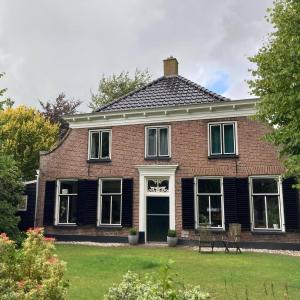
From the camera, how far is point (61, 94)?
30625 mm

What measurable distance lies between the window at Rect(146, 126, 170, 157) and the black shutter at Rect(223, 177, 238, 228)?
3323 mm

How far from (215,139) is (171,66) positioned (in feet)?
20.1

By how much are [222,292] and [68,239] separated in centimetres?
1219

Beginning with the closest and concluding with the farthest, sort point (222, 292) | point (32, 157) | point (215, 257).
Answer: point (222, 292) → point (215, 257) → point (32, 157)

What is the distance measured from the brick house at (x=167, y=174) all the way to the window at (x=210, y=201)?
0.15ft

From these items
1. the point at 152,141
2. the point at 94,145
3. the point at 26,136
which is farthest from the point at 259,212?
the point at 26,136

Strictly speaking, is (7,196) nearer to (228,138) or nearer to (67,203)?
(67,203)

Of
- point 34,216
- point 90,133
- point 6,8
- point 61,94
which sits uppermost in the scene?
point 61,94

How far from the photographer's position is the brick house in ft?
50.9

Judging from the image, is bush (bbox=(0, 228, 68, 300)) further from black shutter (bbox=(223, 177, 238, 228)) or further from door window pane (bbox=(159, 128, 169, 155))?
door window pane (bbox=(159, 128, 169, 155))

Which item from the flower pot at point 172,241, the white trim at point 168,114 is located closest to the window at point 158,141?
the white trim at point 168,114

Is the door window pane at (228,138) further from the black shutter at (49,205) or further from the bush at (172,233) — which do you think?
the black shutter at (49,205)

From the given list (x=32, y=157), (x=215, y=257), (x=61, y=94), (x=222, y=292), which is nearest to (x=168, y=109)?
(x=215, y=257)

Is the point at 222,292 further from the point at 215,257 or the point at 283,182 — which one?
the point at 283,182
